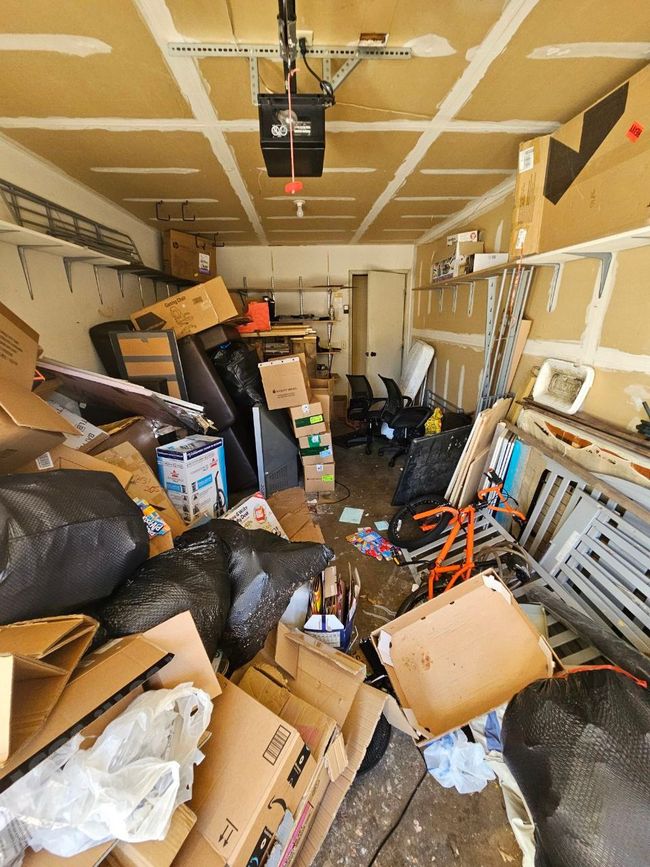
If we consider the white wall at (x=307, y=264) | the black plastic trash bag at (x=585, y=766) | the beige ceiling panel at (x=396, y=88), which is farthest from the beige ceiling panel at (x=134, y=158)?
the black plastic trash bag at (x=585, y=766)

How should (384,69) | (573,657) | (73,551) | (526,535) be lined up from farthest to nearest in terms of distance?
→ (526,535)
(573,657)
(384,69)
(73,551)

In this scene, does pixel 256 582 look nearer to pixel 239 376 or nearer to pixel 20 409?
pixel 20 409

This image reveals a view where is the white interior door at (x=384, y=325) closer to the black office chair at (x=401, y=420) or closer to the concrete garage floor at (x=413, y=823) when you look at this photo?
the black office chair at (x=401, y=420)

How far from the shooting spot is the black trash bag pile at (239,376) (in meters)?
3.00

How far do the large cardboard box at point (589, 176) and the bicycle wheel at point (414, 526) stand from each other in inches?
65.9

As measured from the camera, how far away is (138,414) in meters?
2.40

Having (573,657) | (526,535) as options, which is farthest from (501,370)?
(573,657)

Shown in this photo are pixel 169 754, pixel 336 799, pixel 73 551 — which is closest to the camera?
pixel 169 754

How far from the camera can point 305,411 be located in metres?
2.88

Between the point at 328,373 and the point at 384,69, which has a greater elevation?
the point at 384,69

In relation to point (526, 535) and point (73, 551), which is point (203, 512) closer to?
point (73, 551)

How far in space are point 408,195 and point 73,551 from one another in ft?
10.4

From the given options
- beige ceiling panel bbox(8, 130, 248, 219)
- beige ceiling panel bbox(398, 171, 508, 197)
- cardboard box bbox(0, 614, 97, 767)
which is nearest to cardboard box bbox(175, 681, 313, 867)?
cardboard box bbox(0, 614, 97, 767)

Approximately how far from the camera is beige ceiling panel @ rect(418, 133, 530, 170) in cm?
178
